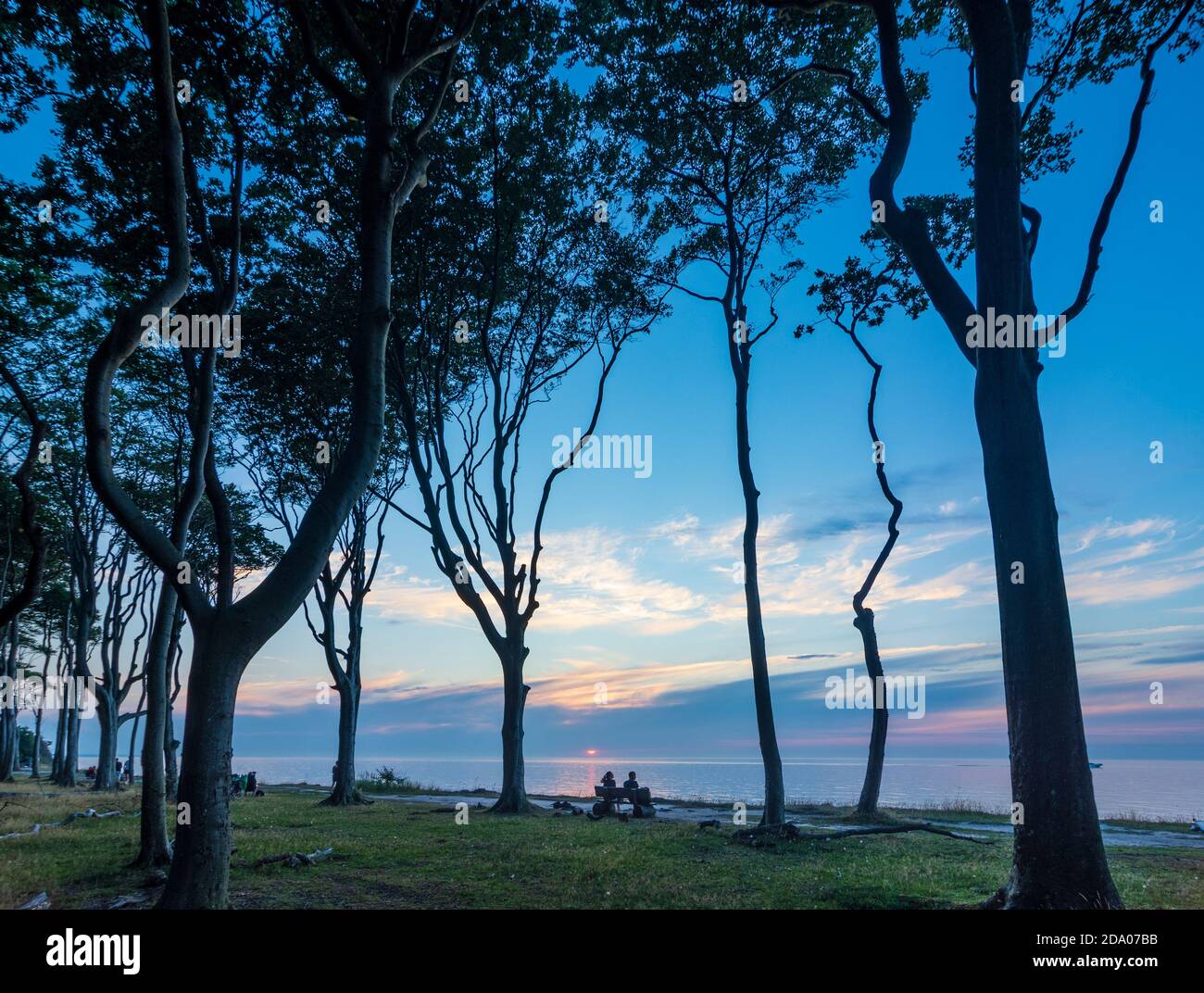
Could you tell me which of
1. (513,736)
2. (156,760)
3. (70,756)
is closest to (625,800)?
(513,736)

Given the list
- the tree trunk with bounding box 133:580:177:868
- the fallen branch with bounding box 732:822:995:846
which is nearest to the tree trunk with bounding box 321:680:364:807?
the tree trunk with bounding box 133:580:177:868

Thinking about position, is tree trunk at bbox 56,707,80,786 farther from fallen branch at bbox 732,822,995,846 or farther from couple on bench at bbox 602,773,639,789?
fallen branch at bbox 732,822,995,846

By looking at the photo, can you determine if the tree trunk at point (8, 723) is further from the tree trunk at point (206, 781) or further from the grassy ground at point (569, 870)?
the tree trunk at point (206, 781)

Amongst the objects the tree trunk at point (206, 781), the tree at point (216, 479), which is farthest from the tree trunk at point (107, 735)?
the tree trunk at point (206, 781)

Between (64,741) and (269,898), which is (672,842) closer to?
(269,898)

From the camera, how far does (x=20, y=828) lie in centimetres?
1564

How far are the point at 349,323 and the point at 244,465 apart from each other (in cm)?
897

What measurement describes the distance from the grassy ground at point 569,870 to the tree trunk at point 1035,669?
1218 millimetres

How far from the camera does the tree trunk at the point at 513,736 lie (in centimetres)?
1988

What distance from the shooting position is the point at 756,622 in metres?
15.3

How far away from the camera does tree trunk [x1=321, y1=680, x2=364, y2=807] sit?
23.2m

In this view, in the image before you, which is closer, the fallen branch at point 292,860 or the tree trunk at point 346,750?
the fallen branch at point 292,860

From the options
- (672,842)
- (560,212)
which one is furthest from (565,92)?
(672,842)

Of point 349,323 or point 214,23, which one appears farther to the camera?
point 349,323
